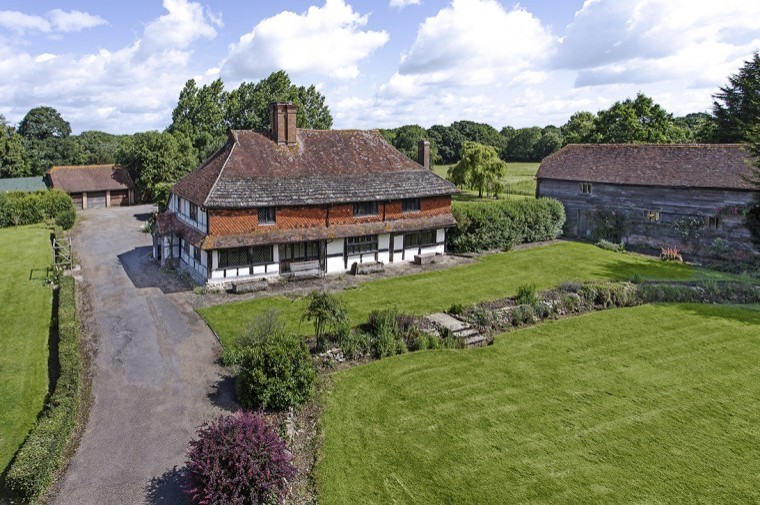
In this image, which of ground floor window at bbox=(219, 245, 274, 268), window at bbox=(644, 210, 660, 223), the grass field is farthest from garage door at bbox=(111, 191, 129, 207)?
window at bbox=(644, 210, 660, 223)

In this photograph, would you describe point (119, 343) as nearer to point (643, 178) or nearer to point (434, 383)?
point (434, 383)

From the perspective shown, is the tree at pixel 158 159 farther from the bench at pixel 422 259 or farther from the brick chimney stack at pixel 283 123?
the bench at pixel 422 259

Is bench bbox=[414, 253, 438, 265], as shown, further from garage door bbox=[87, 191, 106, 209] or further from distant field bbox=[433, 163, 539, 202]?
garage door bbox=[87, 191, 106, 209]

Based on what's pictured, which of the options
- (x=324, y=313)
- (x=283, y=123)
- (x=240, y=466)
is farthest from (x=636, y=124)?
(x=240, y=466)

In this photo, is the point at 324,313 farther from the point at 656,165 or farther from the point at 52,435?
the point at 656,165

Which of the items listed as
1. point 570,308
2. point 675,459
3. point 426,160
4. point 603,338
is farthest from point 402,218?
point 675,459

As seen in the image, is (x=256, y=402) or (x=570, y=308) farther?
(x=570, y=308)

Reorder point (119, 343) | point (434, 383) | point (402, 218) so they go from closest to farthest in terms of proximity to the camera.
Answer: point (434, 383)
point (119, 343)
point (402, 218)
